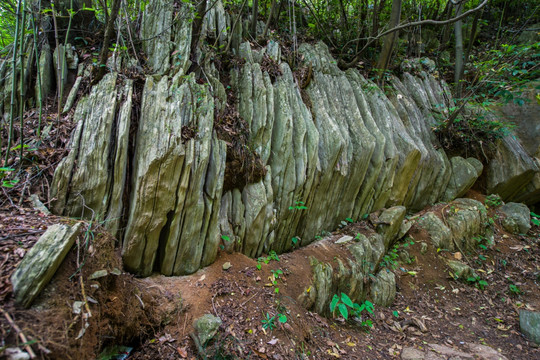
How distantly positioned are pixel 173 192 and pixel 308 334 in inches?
99.2

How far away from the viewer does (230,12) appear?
655cm

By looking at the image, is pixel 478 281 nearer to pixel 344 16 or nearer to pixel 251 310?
pixel 251 310

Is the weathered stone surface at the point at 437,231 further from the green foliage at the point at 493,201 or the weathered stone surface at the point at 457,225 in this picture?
the green foliage at the point at 493,201

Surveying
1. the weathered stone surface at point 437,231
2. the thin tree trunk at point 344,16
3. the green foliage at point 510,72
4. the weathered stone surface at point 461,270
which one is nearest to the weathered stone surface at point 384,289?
the weathered stone surface at point 461,270

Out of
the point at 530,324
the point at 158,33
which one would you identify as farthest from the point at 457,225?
the point at 158,33

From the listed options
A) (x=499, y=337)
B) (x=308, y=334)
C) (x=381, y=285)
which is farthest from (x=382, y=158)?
(x=308, y=334)

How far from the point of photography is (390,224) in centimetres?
603

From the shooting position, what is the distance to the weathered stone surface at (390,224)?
19.8 feet

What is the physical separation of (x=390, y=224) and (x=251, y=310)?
12.5ft

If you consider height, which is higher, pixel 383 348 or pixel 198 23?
pixel 198 23

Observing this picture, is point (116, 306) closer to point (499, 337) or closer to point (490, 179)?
point (499, 337)

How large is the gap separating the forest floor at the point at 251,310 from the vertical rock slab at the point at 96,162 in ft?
1.28

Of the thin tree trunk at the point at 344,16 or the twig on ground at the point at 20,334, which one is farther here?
the thin tree trunk at the point at 344,16

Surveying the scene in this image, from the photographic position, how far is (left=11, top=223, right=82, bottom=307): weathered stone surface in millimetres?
2041
